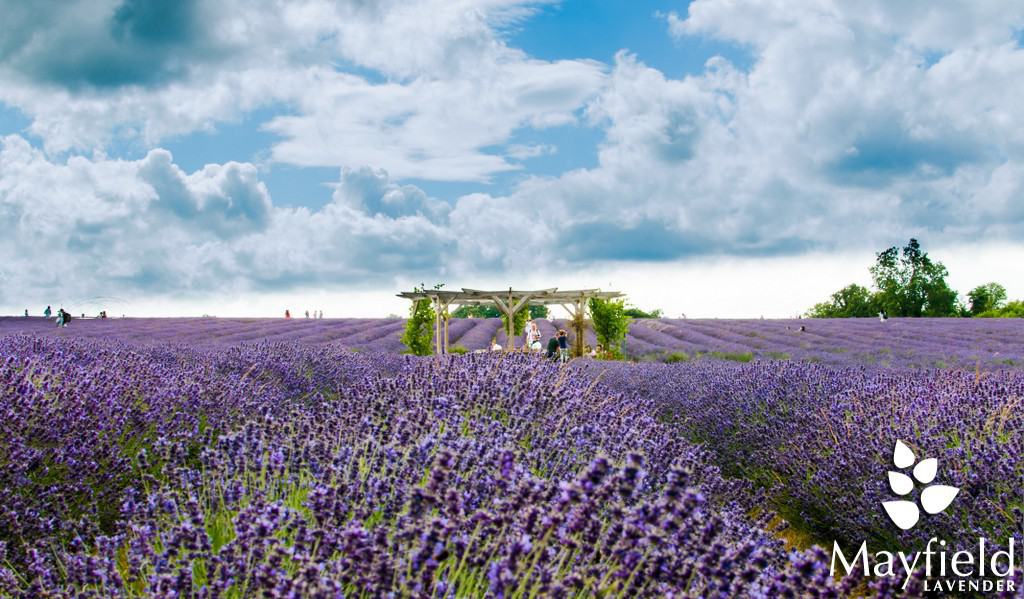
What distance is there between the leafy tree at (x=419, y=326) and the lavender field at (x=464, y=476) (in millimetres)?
7118

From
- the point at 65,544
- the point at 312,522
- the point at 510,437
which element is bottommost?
the point at 65,544

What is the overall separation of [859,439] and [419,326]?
36.4 feet

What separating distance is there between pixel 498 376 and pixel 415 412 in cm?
150

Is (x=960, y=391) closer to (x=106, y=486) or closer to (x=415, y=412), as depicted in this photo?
(x=415, y=412)

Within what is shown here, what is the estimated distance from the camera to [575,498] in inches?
61.2

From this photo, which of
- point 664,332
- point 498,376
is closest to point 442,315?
point 664,332

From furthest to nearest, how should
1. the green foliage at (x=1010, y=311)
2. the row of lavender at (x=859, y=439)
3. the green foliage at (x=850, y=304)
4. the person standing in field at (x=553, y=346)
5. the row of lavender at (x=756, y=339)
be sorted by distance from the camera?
the green foliage at (x=850, y=304) < the green foliage at (x=1010, y=311) < the row of lavender at (x=756, y=339) < the person standing in field at (x=553, y=346) < the row of lavender at (x=859, y=439)

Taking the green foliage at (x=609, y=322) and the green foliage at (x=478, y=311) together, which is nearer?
the green foliage at (x=609, y=322)

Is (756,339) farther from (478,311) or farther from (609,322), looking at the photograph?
(478,311)

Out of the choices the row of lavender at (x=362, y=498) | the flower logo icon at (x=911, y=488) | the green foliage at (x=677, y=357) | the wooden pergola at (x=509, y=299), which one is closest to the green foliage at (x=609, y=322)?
the wooden pergola at (x=509, y=299)

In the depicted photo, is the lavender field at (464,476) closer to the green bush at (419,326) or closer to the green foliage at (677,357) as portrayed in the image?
the green foliage at (677,357)

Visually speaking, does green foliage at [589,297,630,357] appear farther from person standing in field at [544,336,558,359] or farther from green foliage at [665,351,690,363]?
person standing in field at [544,336,558,359]

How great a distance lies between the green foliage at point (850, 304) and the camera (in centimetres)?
3988

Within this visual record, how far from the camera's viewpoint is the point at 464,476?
2.59m
